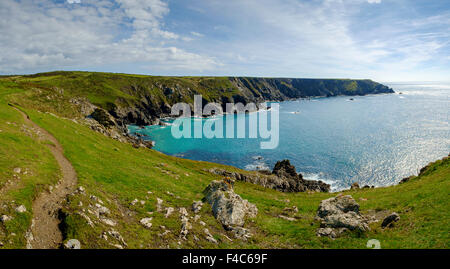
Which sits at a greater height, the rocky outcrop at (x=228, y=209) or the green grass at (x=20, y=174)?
the green grass at (x=20, y=174)

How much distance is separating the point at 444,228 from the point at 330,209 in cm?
872

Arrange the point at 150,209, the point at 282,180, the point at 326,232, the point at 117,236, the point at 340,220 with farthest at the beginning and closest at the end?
1. the point at 282,180
2. the point at 150,209
3. the point at 340,220
4. the point at 326,232
5. the point at 117,236

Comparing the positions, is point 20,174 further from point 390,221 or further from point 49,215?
point 390,221

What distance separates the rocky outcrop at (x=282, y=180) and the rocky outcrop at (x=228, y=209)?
32984mm

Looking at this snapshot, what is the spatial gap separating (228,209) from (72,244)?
554 inches

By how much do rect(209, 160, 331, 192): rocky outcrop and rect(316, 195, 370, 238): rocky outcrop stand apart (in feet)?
124

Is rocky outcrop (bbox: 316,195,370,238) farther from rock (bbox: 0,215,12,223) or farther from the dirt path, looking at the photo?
rock (bbox: 0,215,12,223)

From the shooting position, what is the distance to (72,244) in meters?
13.9

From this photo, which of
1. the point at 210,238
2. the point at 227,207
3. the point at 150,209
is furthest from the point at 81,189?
the point at 227,207

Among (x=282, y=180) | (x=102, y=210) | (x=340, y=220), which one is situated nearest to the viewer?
(x=102, y=210)

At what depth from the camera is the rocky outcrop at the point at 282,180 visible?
61875mm

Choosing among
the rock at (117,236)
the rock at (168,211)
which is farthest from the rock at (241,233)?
the rock at (117,236)

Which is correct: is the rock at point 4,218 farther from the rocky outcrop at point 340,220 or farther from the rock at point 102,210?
the rocky outcrop at point 340,220

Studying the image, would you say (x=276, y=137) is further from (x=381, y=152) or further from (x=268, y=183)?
(x=268, y=183)
